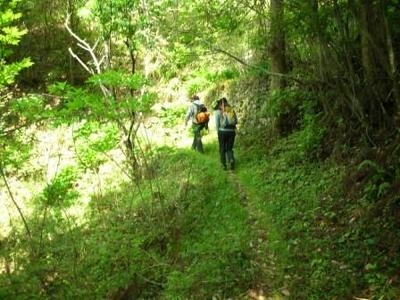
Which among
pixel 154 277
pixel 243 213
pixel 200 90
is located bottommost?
pixel 154 277

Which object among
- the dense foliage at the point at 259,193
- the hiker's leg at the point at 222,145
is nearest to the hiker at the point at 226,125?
the hiker's leg at the point at 222,145

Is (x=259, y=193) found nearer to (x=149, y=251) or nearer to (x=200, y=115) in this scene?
(x=149, y=251)

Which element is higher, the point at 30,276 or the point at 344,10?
the point at 344,10

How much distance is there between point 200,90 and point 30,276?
1377 centimetres

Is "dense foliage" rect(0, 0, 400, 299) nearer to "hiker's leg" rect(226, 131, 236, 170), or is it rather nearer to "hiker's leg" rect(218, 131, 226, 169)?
"hiker's leg" rect(226, 131, 236, 170)

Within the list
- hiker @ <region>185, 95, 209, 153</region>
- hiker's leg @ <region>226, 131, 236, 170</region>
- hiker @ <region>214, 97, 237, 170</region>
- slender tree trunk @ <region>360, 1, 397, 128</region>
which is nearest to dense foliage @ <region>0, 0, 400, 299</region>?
slender tree trunk @ <region>360, 1, 397, 128</region>

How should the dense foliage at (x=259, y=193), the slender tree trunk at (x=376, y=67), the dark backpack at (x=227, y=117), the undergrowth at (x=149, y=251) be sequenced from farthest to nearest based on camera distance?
the dark backpack at (x=227, y=117) < the slender tree trunk at (x=376, y=67) < the undergrowth at (x=149, y=251) < the dense foliage at (x=259, y=193)

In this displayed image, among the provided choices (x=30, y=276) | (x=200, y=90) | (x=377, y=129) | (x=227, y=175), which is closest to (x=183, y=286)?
(x=30, y=276)

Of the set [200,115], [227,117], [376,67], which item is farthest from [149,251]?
[200,115]

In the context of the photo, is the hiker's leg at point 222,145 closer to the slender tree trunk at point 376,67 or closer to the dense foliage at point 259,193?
the dense foliage at point 259,193

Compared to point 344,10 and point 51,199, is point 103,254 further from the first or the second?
point 344,10

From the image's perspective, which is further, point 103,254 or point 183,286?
point 103,254

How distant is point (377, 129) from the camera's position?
872 cm

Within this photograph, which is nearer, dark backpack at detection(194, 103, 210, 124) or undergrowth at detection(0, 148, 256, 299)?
undergrowth at detection(0, 148, 256, 299)
